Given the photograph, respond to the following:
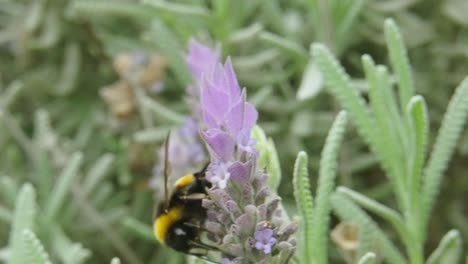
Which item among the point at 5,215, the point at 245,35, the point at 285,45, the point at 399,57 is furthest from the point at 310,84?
the point at 5,215

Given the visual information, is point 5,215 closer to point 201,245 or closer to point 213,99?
point 201,245

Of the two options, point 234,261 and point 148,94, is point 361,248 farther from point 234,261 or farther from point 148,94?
point 148,94

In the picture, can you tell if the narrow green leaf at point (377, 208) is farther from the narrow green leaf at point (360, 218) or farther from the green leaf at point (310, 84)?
the green leaf at point (310, 84)

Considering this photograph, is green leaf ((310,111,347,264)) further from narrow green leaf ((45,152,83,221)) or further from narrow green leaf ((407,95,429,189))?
narrow green leaf ((45,152,83,221))

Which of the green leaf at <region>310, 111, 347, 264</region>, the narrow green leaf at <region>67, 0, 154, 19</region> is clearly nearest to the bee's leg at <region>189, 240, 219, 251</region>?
the green leaf at <region>310, 111, 347, 264</region>

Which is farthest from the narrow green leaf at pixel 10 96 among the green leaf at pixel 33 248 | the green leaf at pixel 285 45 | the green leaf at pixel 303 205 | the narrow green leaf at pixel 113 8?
the green leaf at pixel 303 205
